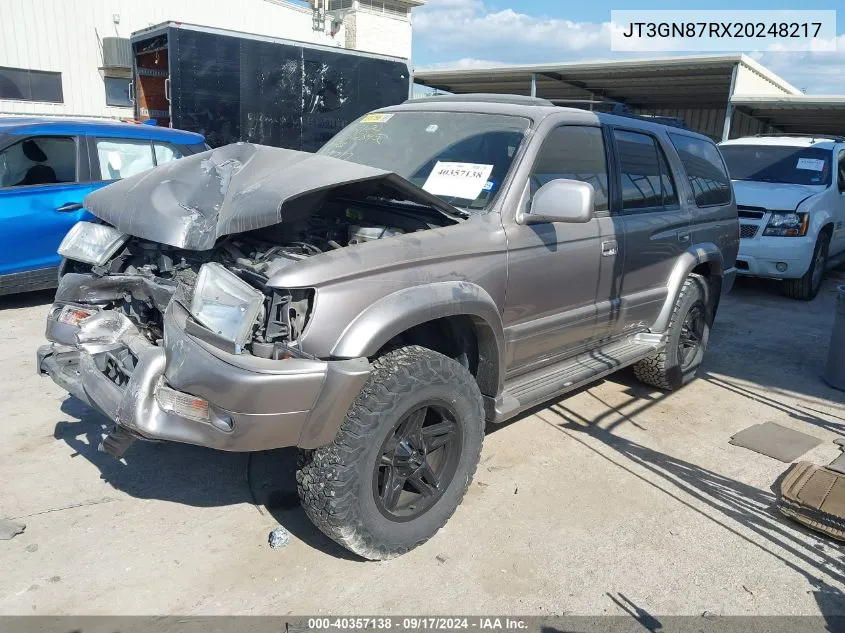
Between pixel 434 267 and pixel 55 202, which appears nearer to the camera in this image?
pixel 434 267

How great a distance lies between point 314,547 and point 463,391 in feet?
3.22

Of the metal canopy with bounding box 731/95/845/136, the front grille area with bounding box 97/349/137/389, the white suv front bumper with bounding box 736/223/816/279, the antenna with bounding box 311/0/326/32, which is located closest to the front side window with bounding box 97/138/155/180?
the front grille area with bounding box 97/349/137/389

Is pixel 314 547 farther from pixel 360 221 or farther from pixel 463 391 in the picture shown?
pixel 360 221

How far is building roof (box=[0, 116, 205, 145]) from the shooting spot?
6312 mm

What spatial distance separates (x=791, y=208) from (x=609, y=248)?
17.6 feet

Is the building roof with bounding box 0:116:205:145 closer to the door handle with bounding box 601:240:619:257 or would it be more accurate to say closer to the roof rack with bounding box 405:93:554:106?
the roof rack with bounding box 405:93:554:106

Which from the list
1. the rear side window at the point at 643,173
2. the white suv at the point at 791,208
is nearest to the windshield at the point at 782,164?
the white suv at the point at 791,208

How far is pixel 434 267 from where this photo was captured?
9.79 feet

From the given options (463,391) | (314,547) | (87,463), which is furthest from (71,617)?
(463,391)

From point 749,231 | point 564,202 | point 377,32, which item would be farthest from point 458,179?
point 377,32

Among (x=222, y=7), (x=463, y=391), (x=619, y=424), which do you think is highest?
(x=222, y=7)

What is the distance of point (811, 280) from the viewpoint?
845cm

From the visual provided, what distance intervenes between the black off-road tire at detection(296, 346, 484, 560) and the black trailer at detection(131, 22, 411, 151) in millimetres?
7420

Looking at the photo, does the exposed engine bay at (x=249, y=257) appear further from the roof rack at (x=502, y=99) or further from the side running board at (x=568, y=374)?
the roof rack at (x=502, y=99)
